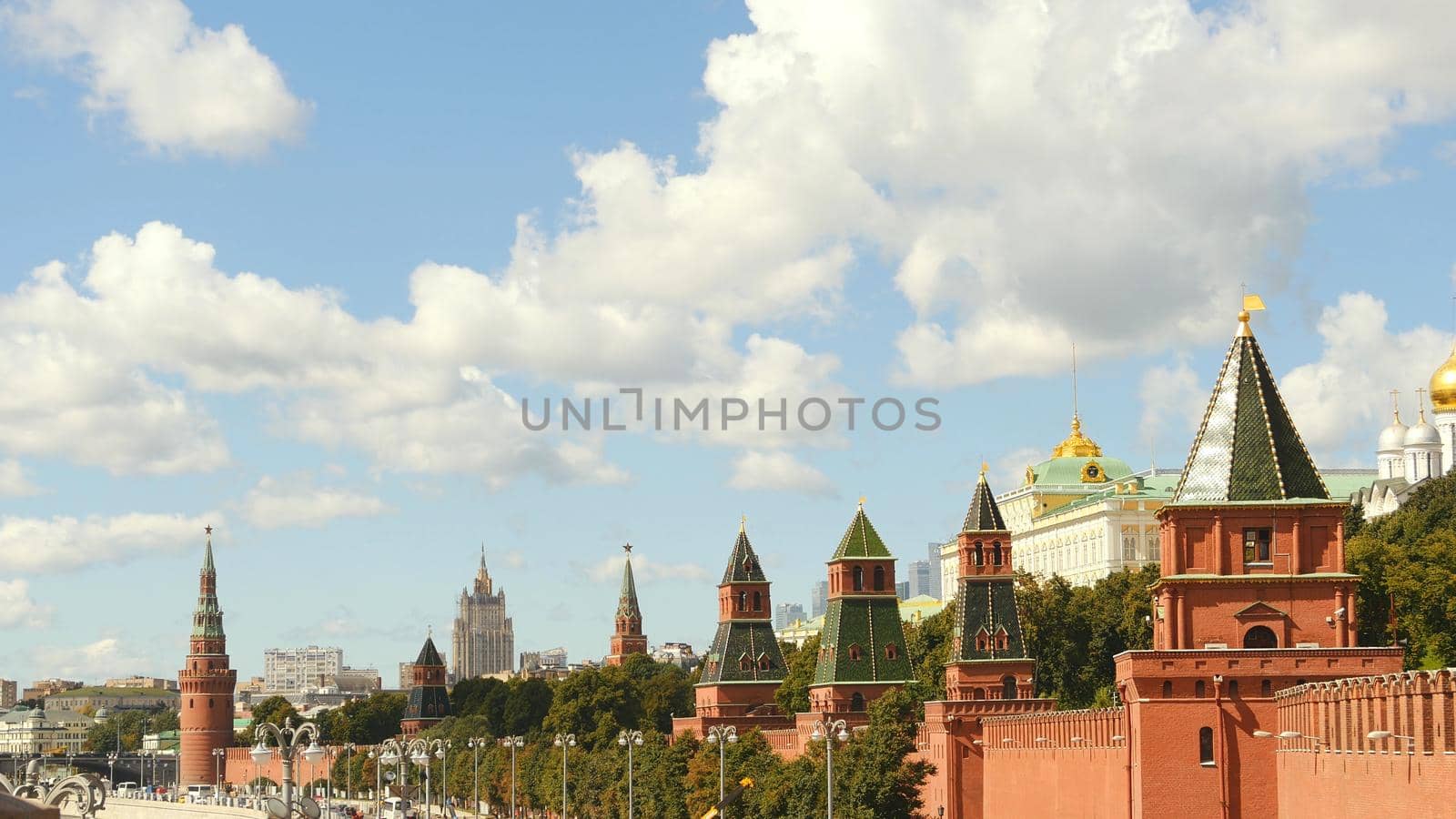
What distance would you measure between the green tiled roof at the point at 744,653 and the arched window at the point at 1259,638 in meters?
56.3

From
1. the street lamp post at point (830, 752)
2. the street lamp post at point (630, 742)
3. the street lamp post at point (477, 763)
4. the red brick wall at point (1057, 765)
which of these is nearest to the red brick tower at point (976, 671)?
the red brick wall at point (1057, 765)

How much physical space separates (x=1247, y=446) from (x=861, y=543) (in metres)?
42.9

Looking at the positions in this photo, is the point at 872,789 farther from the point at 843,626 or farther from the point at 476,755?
the point at 476,755

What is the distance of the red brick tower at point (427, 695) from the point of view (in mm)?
185500

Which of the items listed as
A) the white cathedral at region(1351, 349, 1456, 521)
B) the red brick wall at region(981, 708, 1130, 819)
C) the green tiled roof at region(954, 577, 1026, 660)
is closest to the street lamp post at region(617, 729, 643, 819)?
the green tiled roof at region(954, 577, 1026, 660)

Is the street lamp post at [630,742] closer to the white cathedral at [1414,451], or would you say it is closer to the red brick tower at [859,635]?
the red brick tower at [859,635]

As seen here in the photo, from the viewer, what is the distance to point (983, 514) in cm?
9019

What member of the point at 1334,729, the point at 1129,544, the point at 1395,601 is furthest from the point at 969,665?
the point at 1129,544

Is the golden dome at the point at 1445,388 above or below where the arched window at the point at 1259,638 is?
above

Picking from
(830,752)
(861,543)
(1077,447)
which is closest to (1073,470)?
(1077,447)

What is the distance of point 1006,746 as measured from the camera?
78812 mm

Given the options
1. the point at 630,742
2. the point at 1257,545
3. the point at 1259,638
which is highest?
the point at 1257,545

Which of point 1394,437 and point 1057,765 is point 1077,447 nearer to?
point 1394,437

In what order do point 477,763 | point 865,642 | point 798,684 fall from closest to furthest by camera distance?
point 865,642
point 798,684
point 477,763
